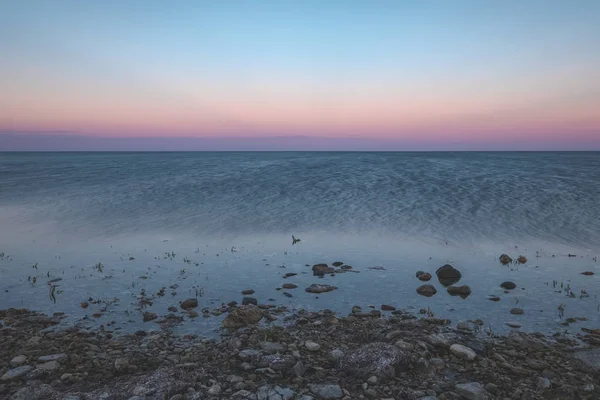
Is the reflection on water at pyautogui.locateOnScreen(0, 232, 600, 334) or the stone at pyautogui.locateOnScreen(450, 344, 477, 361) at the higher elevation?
the stone at pyautogui.locateOnScreen(450, 344, 477, 361)

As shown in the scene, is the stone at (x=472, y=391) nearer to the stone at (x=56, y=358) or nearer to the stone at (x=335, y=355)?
the stone at (x=335, y=355)

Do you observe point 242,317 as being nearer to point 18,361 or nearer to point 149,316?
point 149,316

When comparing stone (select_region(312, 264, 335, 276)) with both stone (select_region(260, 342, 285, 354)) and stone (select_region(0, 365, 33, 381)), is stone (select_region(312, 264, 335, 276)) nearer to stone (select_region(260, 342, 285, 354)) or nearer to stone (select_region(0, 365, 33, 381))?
stone (select_region(260, 342, 285, 354))

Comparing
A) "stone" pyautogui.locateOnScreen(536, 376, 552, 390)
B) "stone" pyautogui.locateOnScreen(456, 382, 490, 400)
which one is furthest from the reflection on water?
"stone" pyautogui.locateOnScreen(456, 382, 490, 400)

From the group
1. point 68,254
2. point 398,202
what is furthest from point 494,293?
point 398,202

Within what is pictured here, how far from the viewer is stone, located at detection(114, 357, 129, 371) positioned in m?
6.78

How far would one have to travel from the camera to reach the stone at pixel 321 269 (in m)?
13.1

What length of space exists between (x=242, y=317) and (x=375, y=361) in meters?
3.85

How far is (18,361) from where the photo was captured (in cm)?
692

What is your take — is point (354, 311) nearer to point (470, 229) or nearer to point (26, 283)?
point (26, 283)

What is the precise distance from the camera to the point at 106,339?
27.0ft

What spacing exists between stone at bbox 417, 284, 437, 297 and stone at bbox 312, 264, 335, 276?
10.9ft

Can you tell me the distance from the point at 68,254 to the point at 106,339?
9635 millimetres

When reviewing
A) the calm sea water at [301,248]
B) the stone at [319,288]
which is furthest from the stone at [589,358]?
the stone at [319,288]
